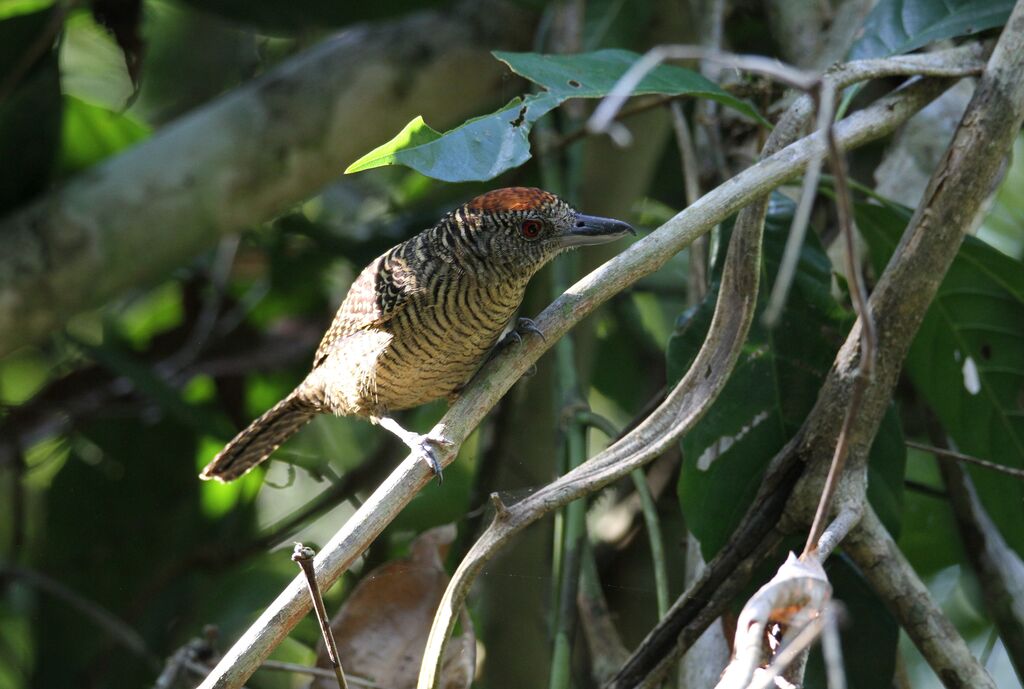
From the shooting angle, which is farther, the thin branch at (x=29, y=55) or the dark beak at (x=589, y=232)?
the thin branch at (x=29, y=55)

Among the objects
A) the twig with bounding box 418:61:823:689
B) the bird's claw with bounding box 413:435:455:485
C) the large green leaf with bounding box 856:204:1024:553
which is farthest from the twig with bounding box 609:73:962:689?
the bird's claw with bounding box 413:435:455:485

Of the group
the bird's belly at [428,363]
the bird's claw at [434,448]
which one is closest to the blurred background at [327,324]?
the bird's belly at [428,363]

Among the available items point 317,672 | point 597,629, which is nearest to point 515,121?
point 317,672

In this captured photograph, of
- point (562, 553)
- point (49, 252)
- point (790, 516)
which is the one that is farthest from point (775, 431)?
point (49, 252)

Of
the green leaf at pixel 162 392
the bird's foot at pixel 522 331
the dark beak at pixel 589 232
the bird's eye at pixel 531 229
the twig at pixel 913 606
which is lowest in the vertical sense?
the green leaf at pixel 162 392

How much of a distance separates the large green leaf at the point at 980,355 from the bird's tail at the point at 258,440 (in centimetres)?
162

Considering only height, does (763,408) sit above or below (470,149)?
below

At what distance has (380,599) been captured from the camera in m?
2.60

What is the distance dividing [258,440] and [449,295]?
930 mm

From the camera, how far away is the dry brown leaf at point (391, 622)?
8.27 ft

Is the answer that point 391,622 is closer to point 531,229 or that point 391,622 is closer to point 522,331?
point 522,331

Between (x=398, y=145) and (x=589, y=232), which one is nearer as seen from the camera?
(x=398, y=145)

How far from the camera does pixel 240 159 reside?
3.48 meters

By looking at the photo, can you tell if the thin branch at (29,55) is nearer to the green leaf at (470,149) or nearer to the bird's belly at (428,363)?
the bird's belly at (428,363)
